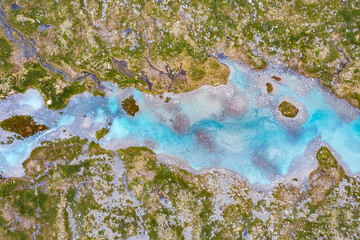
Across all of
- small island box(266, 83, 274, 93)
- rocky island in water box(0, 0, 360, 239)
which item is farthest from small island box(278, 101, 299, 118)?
small island box(266, 83, 274, 93)

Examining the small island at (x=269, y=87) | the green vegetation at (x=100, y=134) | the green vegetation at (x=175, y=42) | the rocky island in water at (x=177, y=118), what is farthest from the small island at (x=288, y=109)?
the green vegetation at (x=100, y=134)

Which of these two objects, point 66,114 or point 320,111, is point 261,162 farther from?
point 66,114

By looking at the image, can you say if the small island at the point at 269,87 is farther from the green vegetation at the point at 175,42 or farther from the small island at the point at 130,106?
the small island at the point at 130,106

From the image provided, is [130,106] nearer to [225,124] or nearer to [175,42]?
[175,42]

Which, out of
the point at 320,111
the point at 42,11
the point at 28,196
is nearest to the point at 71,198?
the point at 28,196

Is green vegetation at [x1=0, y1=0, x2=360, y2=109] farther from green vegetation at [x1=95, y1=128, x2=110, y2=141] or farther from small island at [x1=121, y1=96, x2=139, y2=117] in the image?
green vegetation at [x1=95, y1=128, x2=110, y2=141]

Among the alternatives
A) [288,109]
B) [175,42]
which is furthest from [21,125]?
[288,109]
